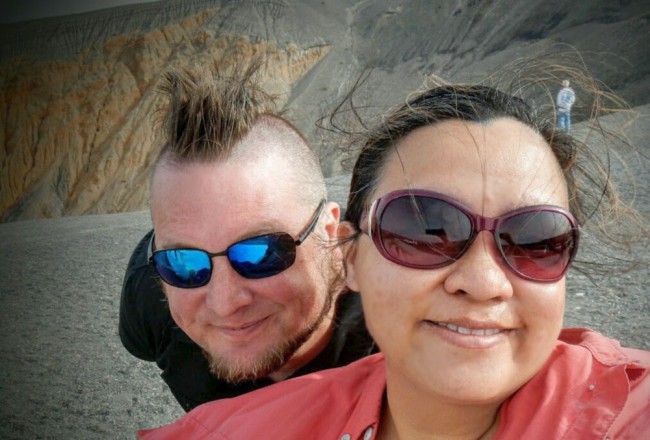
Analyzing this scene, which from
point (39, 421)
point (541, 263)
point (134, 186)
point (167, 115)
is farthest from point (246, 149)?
point (134, 186)

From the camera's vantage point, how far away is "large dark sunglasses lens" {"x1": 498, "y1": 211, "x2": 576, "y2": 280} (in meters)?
1.22

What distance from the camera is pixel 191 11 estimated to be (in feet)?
139

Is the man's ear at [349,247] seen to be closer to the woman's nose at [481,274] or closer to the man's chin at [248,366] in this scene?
the woman's nose at [481,274]

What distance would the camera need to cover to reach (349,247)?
1.58 m

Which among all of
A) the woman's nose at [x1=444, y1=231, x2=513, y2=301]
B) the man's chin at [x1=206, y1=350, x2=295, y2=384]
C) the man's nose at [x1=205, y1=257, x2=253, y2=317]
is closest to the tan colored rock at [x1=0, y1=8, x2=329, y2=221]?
the man's chin at [x1=206, y1=350, x2=295, y2=384]

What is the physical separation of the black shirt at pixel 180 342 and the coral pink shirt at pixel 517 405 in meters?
0.72

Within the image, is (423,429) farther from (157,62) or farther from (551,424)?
(157,62)

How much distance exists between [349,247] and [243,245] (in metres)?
0.75

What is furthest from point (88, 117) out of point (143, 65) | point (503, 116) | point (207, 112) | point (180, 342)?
point (503, 116)

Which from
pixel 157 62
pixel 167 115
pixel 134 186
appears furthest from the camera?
pixel 157 62

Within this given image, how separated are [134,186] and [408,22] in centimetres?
1811

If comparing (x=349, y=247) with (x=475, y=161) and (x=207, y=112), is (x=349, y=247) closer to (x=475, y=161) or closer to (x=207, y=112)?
(x=475, y=161)

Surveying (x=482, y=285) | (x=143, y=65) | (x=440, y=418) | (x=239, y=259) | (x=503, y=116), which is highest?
(x=143, y=65)

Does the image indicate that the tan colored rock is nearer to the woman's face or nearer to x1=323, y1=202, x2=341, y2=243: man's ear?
x1=323, y1=202, x2=341, y2=243: man's ear
